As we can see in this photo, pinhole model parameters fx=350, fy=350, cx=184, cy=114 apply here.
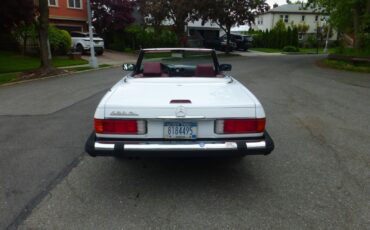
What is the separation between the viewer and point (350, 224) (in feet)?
10.2

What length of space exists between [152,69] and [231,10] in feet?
86.3

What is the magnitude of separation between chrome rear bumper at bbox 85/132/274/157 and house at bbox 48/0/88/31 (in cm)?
2909

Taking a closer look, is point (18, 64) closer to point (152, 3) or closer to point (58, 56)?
point (58, 56)

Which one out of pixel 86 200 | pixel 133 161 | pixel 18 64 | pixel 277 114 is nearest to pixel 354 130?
pixel 277 114

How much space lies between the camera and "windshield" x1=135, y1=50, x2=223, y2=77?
505 cm

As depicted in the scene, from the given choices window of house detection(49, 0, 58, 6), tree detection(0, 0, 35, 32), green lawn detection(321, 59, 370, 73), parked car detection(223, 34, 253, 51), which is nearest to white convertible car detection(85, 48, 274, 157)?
tree detection(0, 0, 35, 32)

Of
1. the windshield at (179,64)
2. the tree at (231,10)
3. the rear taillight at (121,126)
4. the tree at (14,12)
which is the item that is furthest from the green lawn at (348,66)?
the rear taillight at (121,126)

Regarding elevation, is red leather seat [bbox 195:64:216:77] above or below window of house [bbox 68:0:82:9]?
below

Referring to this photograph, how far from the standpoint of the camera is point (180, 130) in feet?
11.4

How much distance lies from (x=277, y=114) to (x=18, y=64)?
1688cm

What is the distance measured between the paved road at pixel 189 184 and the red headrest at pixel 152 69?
127 centimetres

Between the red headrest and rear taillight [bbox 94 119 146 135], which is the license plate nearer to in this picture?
rear taillight [bbox 94 119 146 135]

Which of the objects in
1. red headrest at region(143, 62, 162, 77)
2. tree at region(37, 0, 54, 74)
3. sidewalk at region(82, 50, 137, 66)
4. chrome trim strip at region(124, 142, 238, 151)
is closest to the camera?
chrome trim strip at region(124, 142, 238, 151)

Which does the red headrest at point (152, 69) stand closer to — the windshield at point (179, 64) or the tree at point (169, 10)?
the windshield at point (179, 64)
